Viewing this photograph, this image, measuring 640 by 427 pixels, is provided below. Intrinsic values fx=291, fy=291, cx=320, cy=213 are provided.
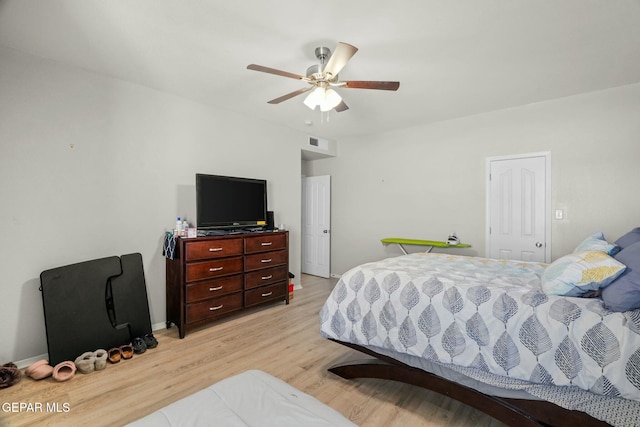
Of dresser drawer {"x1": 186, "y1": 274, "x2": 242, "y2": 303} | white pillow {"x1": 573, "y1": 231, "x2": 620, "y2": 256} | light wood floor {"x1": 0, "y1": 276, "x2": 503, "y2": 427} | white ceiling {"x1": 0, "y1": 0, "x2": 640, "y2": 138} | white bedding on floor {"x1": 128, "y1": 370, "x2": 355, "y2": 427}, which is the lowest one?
light wood floor {"x1": 0, "y1": 276, "x2": 503, "y2": 427}

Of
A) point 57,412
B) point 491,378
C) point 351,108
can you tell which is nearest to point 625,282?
point 491,378

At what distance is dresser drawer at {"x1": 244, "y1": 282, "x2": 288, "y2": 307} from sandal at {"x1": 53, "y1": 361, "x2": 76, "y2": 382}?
62.4 inches

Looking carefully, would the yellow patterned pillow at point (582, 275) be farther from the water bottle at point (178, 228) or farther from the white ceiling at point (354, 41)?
the water bottle at point (178, 228)

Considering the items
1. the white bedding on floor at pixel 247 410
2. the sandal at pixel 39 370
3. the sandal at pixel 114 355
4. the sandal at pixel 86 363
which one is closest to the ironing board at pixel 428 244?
the white bedding on floor at pixel 247 410

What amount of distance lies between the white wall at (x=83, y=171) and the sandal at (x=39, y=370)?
279 millimetres

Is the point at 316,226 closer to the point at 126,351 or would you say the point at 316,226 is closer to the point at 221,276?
the point at 221,276

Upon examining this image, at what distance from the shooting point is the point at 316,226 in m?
5.67

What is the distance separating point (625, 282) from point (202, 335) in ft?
10.6

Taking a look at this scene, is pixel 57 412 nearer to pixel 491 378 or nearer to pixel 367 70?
pixel 491 378

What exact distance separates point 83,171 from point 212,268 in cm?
148

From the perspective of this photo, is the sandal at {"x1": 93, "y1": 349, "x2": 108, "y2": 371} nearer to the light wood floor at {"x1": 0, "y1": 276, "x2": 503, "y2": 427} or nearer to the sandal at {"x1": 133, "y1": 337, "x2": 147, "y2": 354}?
the light wood floor at {"x1": 0, "y1": 276, "x2": 503, "y2": 427}

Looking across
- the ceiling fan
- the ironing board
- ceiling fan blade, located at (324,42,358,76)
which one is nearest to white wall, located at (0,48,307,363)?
the ceiling fan

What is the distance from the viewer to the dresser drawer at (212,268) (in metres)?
2.96

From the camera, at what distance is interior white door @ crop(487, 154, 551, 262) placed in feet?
11.6
